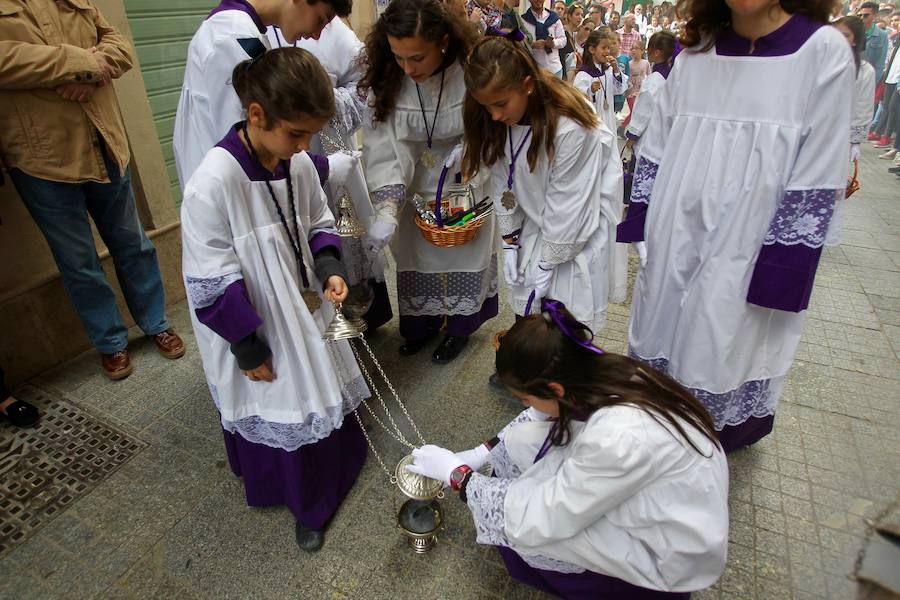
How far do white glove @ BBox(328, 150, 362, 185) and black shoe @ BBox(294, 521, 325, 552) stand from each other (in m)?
1.44

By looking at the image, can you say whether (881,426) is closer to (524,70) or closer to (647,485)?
(647,485)

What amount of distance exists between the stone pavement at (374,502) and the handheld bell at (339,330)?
0.89 meters

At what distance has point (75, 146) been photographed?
9.00 ft

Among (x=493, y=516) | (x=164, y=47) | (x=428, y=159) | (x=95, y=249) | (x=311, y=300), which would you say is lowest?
(x=493, y=516)

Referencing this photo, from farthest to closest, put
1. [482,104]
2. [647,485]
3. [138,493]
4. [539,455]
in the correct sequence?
1. [138,493]
2. [482,104]
3. [539,455]
4. [647,485]

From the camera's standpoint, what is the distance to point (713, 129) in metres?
1.95

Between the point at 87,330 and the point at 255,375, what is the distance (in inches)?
76.7

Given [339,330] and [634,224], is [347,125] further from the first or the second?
[634,224]

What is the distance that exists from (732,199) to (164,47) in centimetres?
385

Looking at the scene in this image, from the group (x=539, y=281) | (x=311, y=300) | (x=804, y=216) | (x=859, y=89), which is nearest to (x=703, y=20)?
(x=804, y=216)

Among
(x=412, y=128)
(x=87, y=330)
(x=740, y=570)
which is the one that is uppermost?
(x=412, y=128)

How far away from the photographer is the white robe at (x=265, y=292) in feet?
5.32

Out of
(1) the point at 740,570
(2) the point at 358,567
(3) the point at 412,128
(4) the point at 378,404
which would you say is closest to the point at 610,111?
(3) the point at 412,128

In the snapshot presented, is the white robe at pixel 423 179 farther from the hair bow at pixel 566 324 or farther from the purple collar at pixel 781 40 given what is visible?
the hair bow at pixel 566 324
